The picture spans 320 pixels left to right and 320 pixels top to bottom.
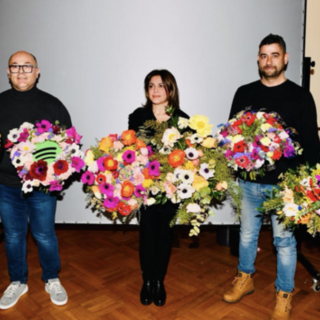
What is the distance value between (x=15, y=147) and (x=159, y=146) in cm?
90

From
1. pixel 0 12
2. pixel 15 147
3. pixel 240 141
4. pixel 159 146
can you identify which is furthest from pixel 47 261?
pixel 0 12

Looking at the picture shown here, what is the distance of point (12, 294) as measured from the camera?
8.27 feet

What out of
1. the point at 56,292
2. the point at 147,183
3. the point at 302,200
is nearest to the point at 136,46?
the point at 147,183

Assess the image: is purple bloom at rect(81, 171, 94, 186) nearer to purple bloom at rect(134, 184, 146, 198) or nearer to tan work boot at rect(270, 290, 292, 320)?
purple bloom at rect(134, 184, 146, 198)

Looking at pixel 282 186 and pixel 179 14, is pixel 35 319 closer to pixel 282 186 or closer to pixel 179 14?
pixel 282 186

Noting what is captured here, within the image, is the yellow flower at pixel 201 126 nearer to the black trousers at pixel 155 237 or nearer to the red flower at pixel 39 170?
the black trousers at pixel 155 237

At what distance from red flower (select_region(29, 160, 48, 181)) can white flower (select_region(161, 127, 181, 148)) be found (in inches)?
29.5

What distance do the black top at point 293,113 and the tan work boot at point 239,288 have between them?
796 mm

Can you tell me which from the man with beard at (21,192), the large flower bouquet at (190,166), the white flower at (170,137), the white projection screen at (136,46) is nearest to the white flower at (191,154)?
the large flower bouquet at (190,166)

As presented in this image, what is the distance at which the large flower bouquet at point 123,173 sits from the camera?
2008 millimetres

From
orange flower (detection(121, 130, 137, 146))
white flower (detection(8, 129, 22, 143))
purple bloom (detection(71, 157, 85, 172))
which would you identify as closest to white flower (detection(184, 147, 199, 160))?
orange flower (detection(121, 130, 137, 146))

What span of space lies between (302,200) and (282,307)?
960 millimetres

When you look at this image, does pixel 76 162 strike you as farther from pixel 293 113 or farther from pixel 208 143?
pixel 293 113

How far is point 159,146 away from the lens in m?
2.11
